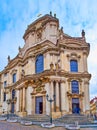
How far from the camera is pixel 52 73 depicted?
114 ft

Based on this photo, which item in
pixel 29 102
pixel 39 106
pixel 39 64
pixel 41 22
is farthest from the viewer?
pixel 41 22

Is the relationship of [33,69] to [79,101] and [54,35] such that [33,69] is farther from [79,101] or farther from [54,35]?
[79,101]

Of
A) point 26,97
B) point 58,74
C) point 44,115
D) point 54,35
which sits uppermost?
point 54,35

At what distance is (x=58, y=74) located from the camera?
34.8 m

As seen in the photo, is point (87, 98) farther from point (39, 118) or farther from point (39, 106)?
point (39, 118)

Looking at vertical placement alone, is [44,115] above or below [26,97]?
below

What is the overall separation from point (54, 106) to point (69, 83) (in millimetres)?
4451

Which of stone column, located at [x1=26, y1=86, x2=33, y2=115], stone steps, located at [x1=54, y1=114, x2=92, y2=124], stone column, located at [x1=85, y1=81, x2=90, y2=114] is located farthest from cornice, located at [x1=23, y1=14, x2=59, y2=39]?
stone steps, located at [x1=54, y1=114, x2=92, y2=124]

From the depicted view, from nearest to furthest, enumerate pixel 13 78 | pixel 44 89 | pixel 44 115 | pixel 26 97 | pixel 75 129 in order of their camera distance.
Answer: pixel 75 129 → pixel 44 115 → pixel 44 89 → pixel 26 97 → pixel 13 78

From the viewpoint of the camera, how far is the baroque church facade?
3459cm

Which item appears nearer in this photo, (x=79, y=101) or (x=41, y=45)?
(x=79, y=101)

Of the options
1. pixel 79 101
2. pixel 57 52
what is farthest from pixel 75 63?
pixel 79 101

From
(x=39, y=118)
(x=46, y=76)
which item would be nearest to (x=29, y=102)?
(x=39, y=118)

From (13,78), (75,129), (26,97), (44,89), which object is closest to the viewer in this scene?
(75,129)
